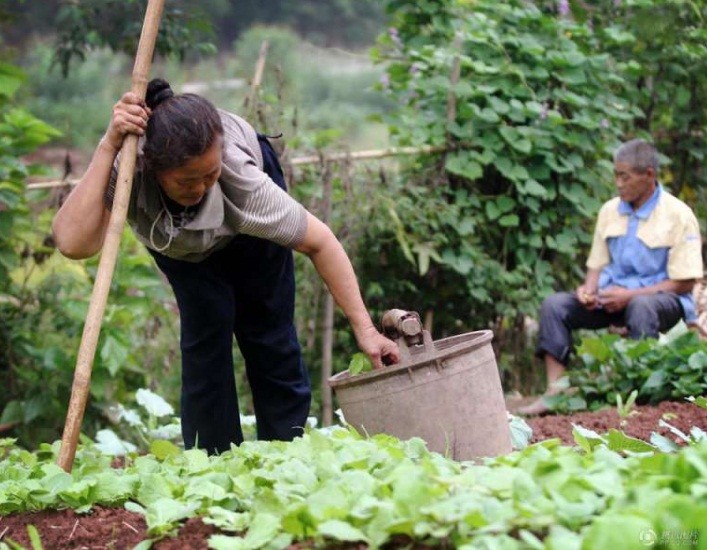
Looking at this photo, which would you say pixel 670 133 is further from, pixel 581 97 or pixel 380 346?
pixel 380 346

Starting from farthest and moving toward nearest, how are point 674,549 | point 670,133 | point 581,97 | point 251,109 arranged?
1. point 670,133
2. point 581,97
3. point 251,109
4. point 674,549

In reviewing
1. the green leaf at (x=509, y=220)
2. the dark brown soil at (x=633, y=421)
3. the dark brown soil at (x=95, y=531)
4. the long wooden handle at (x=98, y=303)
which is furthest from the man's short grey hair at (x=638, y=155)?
the dark brown soil at (x=95, y=531)

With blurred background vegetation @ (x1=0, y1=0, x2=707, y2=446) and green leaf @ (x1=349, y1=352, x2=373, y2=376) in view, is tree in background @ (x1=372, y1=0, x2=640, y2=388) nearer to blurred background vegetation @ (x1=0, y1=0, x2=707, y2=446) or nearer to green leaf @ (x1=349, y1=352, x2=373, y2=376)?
blurred background vegetation @ (x1=0, y1=0, x2=707, y2=446)

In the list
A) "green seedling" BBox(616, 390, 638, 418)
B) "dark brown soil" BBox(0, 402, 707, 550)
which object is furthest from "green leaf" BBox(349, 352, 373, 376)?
"green seedling" BBox(616, 390, 638, 418)

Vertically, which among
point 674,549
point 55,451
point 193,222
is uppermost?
point 193,222

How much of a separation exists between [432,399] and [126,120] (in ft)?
3.93

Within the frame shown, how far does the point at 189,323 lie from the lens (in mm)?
4098

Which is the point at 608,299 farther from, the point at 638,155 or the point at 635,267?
the point at 638,155

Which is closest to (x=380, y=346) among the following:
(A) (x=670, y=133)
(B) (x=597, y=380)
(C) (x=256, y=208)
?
(C) (x=256, y=208)

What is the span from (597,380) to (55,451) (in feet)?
9.58

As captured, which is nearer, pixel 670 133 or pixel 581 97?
pixel 581 97

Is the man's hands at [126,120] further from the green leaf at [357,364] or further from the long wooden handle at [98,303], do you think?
the green leaf at [357,364]

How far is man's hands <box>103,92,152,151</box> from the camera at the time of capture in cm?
336

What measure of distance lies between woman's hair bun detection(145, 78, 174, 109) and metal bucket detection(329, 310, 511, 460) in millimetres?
985
